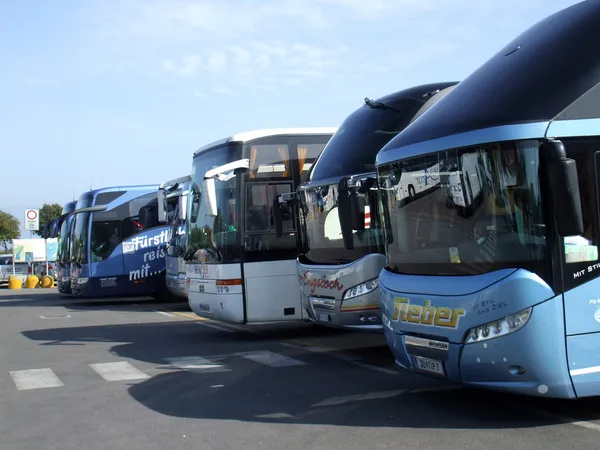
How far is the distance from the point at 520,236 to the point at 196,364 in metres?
5.79

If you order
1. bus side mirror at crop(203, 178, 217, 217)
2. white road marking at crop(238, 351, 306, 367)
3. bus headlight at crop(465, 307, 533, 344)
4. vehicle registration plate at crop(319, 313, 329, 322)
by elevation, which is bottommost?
white road marking at crop(238, 351, 306, 367)

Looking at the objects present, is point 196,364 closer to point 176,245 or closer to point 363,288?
point 363,288

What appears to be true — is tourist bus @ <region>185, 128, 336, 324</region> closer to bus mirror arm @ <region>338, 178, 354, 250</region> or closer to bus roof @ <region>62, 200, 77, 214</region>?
bus mirror arm @ <region>338, 178, 354, 250</region>

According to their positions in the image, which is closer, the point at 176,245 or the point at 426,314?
the point at 426,314

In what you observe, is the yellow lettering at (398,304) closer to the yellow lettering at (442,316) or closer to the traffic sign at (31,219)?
the yellow lettering at (442,316)

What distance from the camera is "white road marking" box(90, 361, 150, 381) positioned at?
9727mm

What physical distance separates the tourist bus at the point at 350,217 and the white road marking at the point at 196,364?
5.05 feet

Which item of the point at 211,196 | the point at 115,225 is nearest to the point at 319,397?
the point at 211,196

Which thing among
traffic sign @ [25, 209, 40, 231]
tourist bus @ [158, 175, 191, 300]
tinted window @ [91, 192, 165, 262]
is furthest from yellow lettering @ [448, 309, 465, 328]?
traffic sign @ [25, 209, 40, 231]

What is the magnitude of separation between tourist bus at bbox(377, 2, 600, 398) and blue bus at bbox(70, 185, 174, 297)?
16.2 m

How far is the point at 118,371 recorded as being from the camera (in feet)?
33.6

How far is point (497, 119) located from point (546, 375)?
216cm

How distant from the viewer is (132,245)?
22406mm

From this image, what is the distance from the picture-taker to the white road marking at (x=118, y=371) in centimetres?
973
